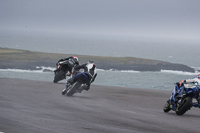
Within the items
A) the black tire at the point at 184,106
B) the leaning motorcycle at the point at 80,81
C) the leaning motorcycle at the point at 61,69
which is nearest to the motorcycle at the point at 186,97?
the black tire at the point at 184,106

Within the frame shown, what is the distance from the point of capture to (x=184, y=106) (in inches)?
486

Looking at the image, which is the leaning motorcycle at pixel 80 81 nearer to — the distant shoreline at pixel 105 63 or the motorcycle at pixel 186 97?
the motorcycle at pixel 186 97

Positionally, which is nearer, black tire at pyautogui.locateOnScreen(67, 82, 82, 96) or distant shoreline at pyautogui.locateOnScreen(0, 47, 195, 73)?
black tire at pyautogui.locateOnScreen(67, 82, 82, 96)

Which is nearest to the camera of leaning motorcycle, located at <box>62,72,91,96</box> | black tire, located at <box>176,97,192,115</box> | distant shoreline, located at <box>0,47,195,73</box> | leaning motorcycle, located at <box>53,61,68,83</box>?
black tire, located at <box>176,97,192,115</box>

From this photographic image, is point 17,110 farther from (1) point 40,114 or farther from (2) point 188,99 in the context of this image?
(2) point 188,99

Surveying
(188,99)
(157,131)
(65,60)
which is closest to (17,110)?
(157,131)

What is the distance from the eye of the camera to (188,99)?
1225 cm

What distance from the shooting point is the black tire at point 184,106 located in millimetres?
12242

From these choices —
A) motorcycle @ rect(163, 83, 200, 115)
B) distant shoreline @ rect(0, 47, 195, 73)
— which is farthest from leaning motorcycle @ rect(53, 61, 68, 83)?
distant shoreline @ rect(0, 47, 195, 73)

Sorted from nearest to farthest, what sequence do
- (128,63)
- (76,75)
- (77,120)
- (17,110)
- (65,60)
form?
1. (77,120)
2. (17,110)
3. (76,75)
4. (65,60)
5. (128,63)

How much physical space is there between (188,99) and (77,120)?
3.69 metres

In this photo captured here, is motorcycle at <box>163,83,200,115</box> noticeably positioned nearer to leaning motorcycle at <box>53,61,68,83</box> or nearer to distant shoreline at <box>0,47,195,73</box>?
leaning motorcycle at <box>53,61,68,83</box>

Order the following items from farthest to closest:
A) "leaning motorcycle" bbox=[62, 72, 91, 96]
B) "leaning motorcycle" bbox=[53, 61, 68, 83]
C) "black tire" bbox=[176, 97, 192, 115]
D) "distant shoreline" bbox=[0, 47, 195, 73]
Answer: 1. "distant shoreline" bbox=[0, 47, 195, 73]
2. "leaning motorcycle" bbox=[53, 61, 68, 83]
3. "leaning motorcycle" bbox=[62, 72, 91, 96]
4. "black tire" bbox=[176, 97, 192, 115]

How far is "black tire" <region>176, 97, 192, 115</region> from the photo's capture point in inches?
482
